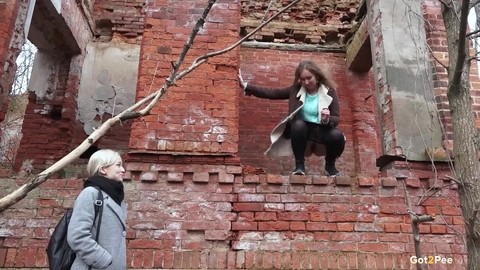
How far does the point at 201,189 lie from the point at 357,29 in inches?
156

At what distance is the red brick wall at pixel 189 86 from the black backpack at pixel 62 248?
1.37 metres

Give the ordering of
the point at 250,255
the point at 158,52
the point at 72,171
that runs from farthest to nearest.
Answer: the point at 72,171 → the point at 158,52 → the point at 250,255

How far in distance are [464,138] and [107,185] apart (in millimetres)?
2093

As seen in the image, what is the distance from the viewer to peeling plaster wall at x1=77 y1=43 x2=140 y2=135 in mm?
6418

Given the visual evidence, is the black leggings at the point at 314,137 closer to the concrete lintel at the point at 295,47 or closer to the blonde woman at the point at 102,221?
the blonde woman at the point at 102,221

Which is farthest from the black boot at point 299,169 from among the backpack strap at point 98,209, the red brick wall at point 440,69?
the backpack strap at point 98,209

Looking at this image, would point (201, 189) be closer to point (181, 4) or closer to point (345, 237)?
point (345, 237)

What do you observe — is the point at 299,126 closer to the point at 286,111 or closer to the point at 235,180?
the point at 235,180

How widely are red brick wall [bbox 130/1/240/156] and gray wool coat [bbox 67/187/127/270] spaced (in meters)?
1.31

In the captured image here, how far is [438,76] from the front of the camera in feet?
14.2

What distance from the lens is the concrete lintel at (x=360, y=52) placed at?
19.9 feet

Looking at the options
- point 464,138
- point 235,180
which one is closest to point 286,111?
point 235,180

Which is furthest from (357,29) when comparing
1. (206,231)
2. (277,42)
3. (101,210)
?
(101,210)

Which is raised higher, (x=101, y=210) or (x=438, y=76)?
(x=438, y=76)
